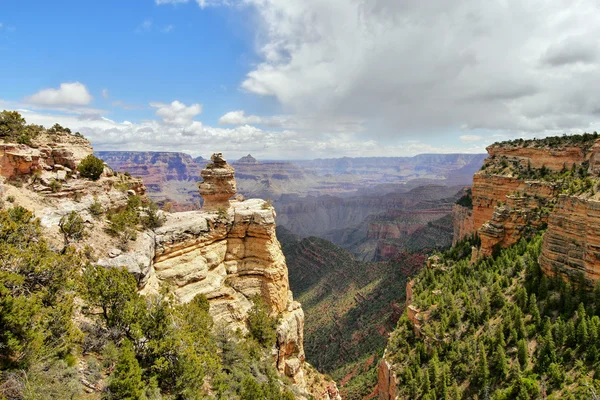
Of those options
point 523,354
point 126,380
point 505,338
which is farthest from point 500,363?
point 126,380

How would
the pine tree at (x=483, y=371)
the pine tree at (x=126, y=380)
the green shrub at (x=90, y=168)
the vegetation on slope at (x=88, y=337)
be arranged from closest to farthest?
the vegetation on slope at (x=88, y=337) → the pine tree at (x=126, y=380) → the pine tree at (x=483, y=371) → the green shrub at (x=90, y=168)

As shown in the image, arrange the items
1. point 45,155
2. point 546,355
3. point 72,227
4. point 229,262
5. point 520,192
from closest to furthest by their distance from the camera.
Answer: point 72,227
point 546,355
point 45,155
point 229,262
point 520,192

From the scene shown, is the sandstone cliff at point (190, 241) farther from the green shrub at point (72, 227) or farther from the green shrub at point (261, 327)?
the green shrub at point (261, 327)

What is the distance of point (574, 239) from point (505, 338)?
955 centimetres

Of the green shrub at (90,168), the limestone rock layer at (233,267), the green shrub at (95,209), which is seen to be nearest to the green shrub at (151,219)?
the limestone rock layer at (233,267)

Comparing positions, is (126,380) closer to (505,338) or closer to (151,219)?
(151,219)

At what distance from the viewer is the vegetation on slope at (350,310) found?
43188 millimetres

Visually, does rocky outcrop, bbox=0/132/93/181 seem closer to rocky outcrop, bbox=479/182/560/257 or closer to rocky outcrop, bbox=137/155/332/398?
rocky outcrop, bbox=137/155/332/398

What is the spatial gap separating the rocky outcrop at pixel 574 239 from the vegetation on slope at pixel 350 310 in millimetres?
24360

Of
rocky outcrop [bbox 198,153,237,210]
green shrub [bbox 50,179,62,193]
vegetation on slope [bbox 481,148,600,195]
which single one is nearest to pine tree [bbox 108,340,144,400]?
green shrub [bbox 50,179,62,193]

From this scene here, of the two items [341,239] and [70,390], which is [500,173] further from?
[341,239]

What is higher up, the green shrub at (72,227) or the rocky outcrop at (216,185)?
the rocky outcrop at (216,185)

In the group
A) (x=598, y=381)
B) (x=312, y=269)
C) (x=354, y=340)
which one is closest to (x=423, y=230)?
(x=312, y=269)

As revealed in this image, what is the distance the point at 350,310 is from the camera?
6000cm
